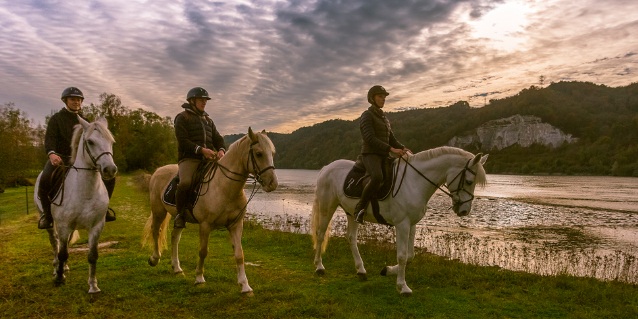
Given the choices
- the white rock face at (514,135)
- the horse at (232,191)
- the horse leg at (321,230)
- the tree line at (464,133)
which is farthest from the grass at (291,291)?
the white rock face at (514,135)

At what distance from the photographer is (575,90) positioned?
172375 mm

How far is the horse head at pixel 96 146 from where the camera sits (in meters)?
5.86

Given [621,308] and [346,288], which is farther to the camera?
[346,288]

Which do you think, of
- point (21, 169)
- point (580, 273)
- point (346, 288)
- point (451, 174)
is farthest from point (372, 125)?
point (21, 169)

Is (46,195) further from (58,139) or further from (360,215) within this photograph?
(360,215)

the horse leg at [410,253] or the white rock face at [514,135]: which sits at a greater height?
the white rock face at [514,135]

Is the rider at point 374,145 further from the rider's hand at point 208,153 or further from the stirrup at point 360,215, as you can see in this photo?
the rider's hand at point 208,153

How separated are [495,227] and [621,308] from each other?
15.5 metres

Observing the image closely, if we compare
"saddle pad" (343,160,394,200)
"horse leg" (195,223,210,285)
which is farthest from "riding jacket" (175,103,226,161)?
"saddle pad" (343,160,394,200)

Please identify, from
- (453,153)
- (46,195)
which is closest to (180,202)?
(46,195)

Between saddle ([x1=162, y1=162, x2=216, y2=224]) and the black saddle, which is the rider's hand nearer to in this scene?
saddle ([x1=162, y1=162, x2=216, y2=224])

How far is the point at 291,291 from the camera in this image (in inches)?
273

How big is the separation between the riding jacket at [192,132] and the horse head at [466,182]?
4.55 metres

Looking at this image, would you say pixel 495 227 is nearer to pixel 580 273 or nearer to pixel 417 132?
pixel 580 273
